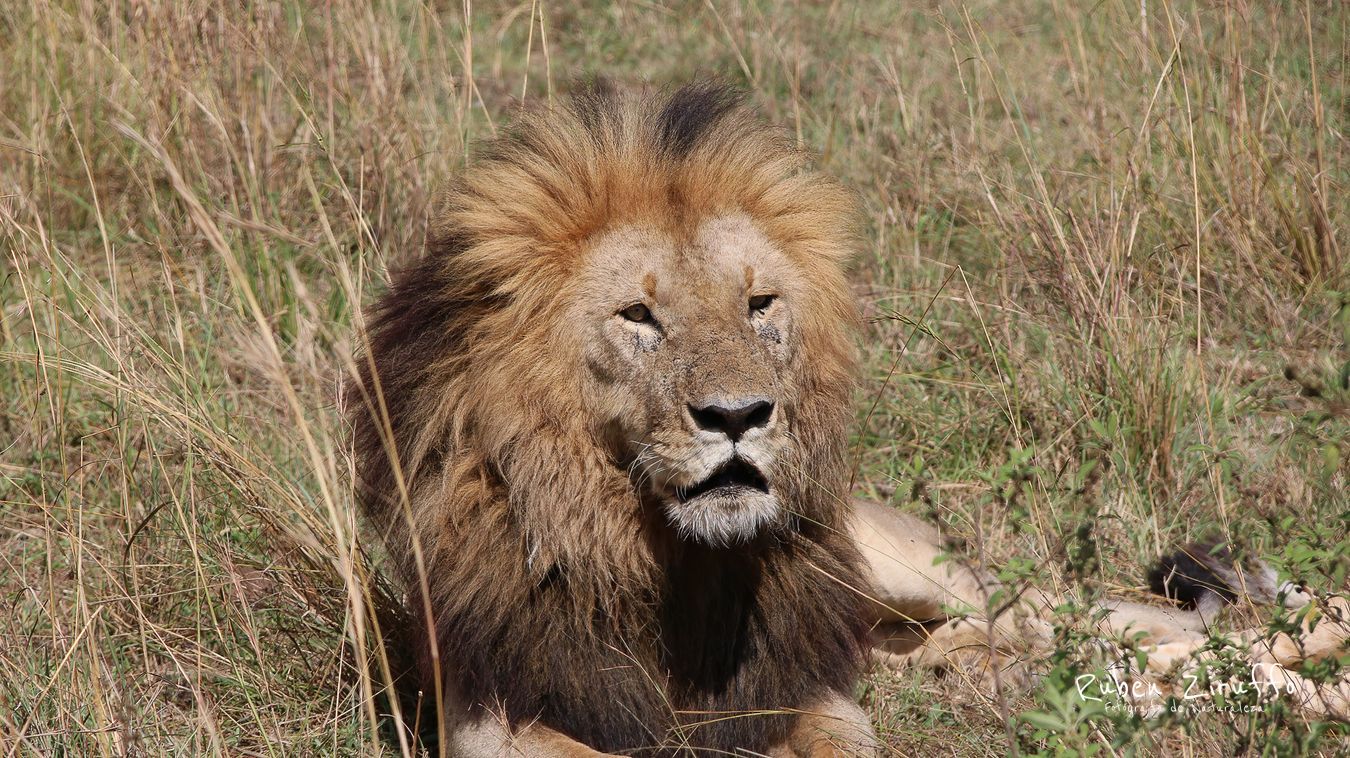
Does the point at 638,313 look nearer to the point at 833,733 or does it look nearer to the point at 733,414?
the point at 733,414

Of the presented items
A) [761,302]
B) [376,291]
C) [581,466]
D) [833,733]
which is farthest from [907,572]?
[376,291]

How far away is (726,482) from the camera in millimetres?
2834

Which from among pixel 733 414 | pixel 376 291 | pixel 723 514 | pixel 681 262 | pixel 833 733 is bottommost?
pixel 833 733

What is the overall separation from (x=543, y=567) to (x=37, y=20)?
3437 mm

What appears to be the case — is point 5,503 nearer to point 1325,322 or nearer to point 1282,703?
point 1282,703

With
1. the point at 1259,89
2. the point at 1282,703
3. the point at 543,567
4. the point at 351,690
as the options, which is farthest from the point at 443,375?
the point at 1259,89

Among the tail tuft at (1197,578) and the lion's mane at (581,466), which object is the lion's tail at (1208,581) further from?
the lion's mane at (581,466)

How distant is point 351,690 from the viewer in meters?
3.44

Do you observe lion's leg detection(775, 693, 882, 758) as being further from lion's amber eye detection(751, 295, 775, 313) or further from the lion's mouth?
lion's amber eye detection(751, 295, 775, 313)

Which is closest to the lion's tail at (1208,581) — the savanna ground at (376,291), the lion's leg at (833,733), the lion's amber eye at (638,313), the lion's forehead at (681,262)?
the savanna ground at (376,291)

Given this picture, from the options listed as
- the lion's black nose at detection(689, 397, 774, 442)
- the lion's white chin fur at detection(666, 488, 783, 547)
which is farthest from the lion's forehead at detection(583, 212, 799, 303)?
the lion's white chin fur at detection(666, 488, 783, 547)

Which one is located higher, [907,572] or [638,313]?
[638,313]

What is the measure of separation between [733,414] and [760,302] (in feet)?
1.40

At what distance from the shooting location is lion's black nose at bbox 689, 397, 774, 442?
2.72 metres
